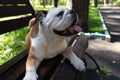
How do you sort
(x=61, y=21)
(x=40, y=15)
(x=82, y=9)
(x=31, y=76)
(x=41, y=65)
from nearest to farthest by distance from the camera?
1. (x=31, y=76)
2. (x=61, y=21)
3. (x=40, y=15)
4. (x=41, y=65)
5. (x=82, y=9)

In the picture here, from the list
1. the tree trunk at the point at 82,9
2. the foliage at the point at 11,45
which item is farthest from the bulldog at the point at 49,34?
the tree trunk at the point at 82,9

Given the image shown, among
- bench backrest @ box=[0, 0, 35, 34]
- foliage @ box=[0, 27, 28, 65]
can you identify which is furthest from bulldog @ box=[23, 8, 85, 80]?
foliage @ box=[0, 27, 28, 65]

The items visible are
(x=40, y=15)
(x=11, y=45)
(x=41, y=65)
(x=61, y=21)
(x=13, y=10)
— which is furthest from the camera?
(x=11, y=45)

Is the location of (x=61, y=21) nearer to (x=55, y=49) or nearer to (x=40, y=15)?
(x=40, y=15)

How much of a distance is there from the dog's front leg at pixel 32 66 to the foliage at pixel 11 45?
2.78m

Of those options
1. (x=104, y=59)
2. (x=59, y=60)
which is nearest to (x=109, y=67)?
(x=104, y=59)

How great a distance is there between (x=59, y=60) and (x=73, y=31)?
24.5 inches

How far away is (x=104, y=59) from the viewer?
7.07 m

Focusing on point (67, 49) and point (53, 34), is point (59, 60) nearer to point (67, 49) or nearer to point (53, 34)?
point (67, 49)

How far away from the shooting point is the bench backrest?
14.3 ft

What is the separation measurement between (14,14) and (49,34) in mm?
Answer: 2021

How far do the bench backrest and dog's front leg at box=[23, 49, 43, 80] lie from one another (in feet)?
4.37

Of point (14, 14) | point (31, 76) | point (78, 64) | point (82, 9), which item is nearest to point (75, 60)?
point (78, 64)

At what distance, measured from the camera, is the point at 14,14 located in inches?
191
